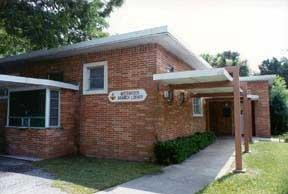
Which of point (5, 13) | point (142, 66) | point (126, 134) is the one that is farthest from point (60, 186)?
point (5, 13)

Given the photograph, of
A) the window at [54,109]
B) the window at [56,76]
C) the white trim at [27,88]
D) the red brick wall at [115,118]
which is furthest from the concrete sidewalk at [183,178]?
the window at [56,76]

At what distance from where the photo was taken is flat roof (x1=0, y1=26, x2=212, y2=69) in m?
8.45

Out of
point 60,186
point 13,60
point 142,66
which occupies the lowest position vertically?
point 60,186

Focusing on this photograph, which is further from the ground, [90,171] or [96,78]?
[96,78]

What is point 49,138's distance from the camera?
31.0ft

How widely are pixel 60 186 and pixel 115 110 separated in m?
3.91

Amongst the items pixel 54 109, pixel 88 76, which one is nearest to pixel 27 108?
pixel 54 109

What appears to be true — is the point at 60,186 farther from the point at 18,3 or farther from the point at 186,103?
the point at 18,3

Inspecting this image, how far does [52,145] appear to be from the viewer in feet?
31.2

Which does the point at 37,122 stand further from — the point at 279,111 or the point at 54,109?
the point at 279,111

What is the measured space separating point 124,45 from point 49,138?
398 cm

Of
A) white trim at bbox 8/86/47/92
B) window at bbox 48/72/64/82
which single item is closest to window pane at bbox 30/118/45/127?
white trim at bbox 8/86/47/92

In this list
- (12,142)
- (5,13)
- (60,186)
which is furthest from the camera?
(5,13)

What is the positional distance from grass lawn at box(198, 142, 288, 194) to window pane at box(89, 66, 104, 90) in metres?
5.47
